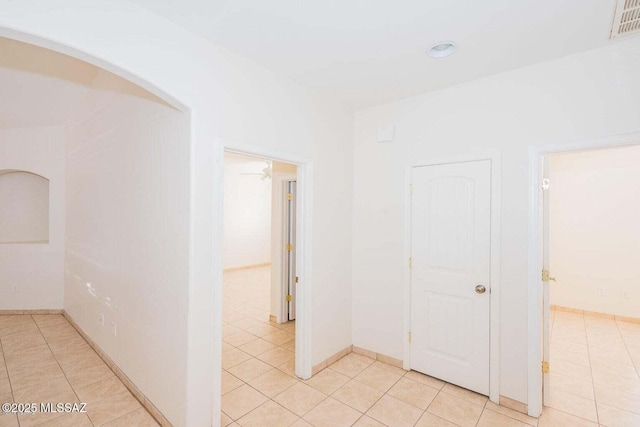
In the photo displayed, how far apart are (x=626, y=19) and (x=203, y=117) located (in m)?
2.75

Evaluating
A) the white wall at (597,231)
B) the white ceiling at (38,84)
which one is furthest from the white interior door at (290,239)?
the white wall at (597,231)

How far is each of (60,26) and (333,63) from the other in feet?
5.59

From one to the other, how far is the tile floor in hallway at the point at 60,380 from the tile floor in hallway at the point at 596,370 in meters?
3.44

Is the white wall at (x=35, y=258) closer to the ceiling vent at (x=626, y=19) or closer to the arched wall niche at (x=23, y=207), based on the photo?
the arched wall niche at (x=23, y=207)

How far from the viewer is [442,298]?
283cm

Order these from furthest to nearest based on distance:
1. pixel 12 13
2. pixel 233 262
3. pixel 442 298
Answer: pixel 233 262 < pixel 442 298 < pixel 12 13

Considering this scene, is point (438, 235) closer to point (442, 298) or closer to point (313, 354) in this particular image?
point (442, 298)

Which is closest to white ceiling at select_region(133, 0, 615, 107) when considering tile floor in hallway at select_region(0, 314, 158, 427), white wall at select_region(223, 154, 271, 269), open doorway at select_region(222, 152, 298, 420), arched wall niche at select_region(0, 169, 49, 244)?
open doorway at select_region(222, 152, 298, 420)

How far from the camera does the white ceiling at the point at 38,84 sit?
255 cm

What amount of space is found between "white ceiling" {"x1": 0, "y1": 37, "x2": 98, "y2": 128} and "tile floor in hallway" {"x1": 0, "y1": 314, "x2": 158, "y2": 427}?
2.88 m

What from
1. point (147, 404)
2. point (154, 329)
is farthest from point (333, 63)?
point (147, 404)

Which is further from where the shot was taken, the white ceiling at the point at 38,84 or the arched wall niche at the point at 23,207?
Result: the arched wall niche at the point at 23,207

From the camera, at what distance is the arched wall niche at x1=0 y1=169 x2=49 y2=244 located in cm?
476

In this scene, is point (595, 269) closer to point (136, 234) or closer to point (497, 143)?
point (497, 143)
